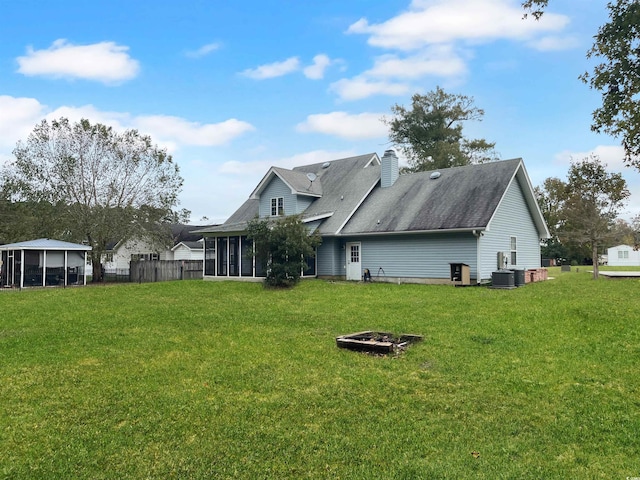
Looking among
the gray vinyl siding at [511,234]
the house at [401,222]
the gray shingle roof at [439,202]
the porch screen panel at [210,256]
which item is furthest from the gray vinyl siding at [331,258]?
the gray vinyl siding at [511,234]

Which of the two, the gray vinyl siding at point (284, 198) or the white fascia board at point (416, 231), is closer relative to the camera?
the white fascia board at point (416, 231)

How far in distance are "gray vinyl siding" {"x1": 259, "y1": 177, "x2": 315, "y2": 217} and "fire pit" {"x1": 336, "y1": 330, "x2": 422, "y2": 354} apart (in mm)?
16240

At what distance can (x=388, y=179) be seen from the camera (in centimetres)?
2452

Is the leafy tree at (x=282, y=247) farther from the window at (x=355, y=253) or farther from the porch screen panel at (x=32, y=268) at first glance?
the porch screen panel at (x=32, y=268)

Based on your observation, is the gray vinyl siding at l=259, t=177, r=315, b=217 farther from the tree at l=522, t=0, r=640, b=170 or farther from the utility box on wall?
the tree at l=522, t=0, r=640, b=170

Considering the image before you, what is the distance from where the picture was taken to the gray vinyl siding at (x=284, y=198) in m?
24.5

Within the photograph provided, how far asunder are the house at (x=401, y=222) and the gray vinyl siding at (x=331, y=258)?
5cm

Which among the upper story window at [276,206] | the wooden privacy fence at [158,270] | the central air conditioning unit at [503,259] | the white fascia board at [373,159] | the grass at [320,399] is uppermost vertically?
the white fascia board at [373,159]

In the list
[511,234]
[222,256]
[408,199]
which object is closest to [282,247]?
[222,256]

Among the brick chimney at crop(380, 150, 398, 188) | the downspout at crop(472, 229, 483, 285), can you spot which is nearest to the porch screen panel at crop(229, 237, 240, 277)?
the brick chimney at crop(380, 150, 398, 188)

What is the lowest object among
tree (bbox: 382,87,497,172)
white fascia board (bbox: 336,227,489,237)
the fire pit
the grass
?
the grass

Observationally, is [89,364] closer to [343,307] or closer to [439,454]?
[439,454]

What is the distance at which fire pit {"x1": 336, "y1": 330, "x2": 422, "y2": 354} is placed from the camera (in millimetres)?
7466

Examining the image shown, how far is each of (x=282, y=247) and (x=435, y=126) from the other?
89.6ft
